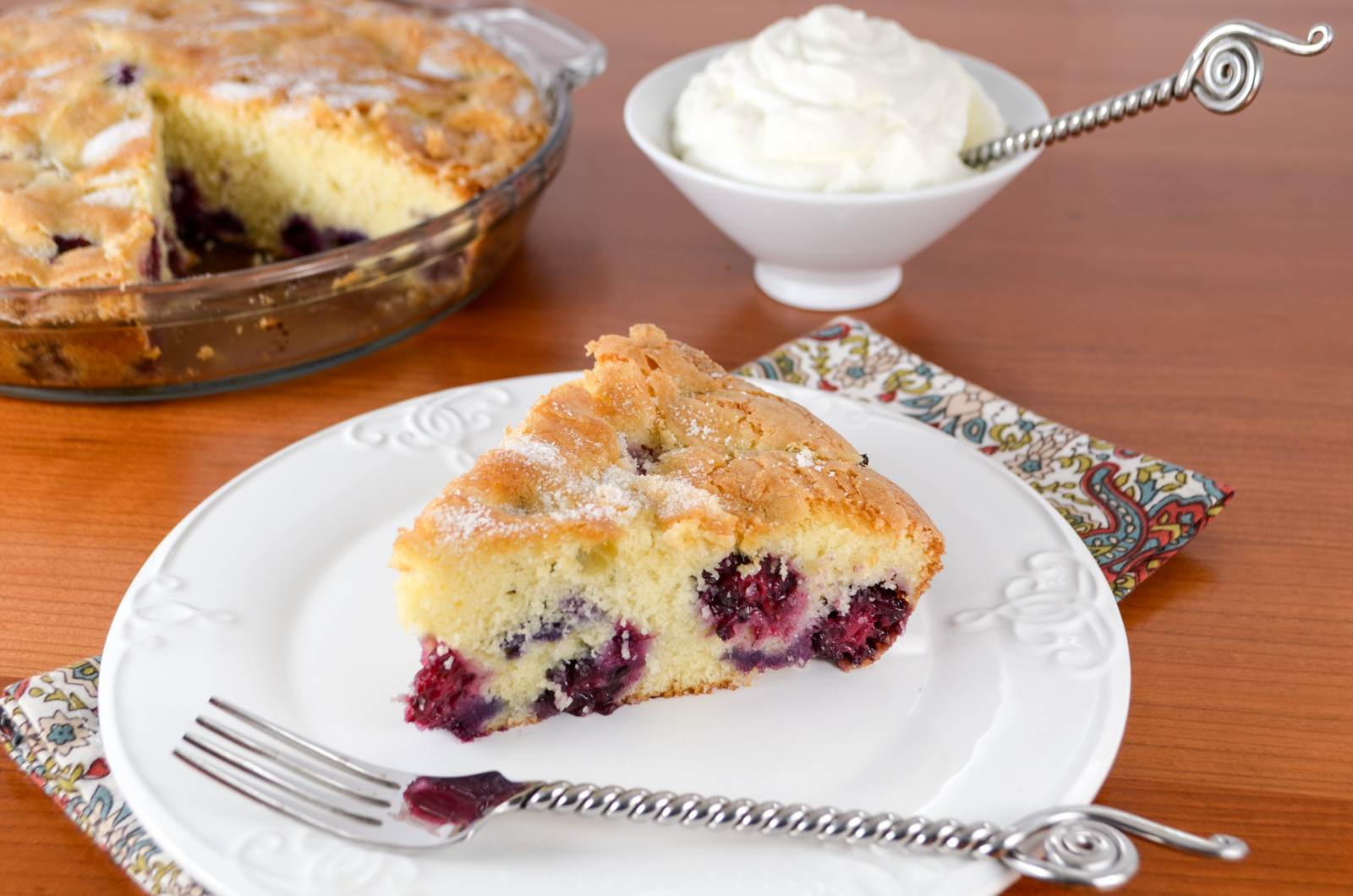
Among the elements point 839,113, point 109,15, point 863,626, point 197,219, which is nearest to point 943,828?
point 863,626

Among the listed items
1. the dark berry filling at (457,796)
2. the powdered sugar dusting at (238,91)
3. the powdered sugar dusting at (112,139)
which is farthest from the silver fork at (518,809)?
the powdered sugar dusting at (238,91)

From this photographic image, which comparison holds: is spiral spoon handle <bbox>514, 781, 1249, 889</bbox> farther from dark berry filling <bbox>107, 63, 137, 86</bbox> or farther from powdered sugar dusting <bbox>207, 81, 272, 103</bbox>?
dark berry filling <bbox>107, 63, 137, 86</bbox>

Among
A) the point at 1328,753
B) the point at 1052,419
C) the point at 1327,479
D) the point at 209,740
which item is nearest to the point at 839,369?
the point at 1052,419

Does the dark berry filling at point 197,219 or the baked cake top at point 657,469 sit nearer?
the baked cake top at point 657,469

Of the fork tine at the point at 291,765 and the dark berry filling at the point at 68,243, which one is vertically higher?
the fork tine at the point at 291,765

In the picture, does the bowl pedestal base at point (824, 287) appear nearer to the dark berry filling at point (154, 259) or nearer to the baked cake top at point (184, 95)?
the baked cake top at point (184, 95)

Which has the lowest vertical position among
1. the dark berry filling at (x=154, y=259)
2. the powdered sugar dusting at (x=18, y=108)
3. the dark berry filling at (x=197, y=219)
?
the dark berry filling at (x=197, y=219)
